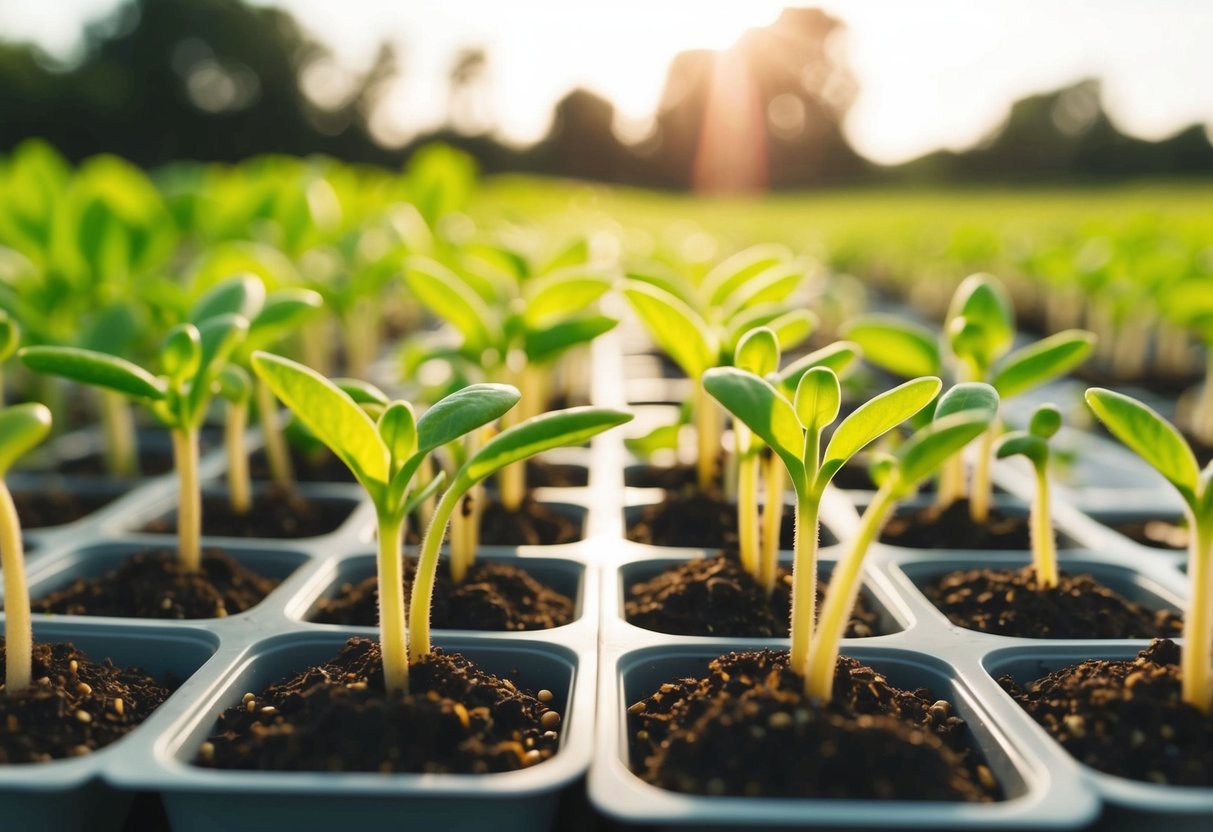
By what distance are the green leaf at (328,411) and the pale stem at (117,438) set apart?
3.57ft

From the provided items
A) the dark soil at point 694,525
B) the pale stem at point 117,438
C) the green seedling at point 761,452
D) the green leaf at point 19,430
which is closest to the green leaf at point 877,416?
the green seedling at point 761,452

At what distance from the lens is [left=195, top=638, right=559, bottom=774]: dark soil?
0.75 metres

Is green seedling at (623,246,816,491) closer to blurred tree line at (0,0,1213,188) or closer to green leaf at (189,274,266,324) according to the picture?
green leaf at (189,274,266,324)

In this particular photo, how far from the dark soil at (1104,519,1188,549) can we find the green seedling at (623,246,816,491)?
0.68 meters

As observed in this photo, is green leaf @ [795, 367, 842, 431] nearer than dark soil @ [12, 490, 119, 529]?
Yes

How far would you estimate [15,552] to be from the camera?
0.79m

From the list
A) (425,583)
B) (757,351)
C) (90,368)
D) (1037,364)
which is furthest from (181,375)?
(1037,364)

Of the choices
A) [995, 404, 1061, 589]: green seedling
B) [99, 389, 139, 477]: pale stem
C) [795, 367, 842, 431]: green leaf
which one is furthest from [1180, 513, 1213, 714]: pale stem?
[99, 389, 139, 477]: pale stem

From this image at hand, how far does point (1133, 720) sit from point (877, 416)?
13.8 inches

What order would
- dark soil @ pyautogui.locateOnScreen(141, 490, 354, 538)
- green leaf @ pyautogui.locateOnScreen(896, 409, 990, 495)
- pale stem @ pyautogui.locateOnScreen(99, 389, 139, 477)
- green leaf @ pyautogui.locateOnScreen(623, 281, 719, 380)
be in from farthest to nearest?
1. pale stem @ pyautogui.locateOnScreen(99, 389, 139, 477)
2. dark soil @ pyautogui.locateOnScreen(141, 490, 354, 538)
3. green leaf @ pyautogui.locateOnScreen(623, 281, 719, 380)
4. green leaf @ pyautogui.locateOnScreen(896, 409, 990, 495)

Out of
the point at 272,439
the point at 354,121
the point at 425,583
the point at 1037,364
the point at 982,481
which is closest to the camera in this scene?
the point at 425,583

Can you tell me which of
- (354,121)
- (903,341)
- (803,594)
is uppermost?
(354,121)

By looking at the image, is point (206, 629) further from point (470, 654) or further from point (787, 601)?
point (787, 601)

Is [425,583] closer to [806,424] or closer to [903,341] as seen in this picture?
[806,424]
